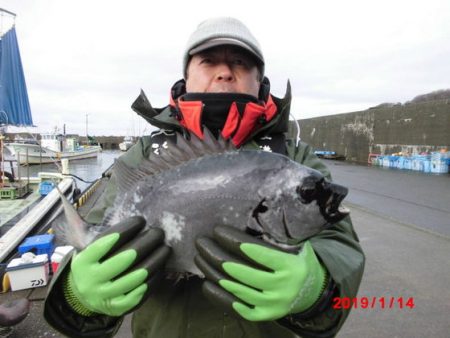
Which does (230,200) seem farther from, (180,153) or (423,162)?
(423,162)

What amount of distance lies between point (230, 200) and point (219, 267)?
13.1 inches

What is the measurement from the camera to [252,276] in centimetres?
155

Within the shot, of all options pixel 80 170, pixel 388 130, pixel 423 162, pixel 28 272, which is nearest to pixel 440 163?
pixel 423 162

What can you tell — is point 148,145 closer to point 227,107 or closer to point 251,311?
point 227,107

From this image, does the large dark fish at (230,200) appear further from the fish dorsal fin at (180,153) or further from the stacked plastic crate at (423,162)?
the stacked plastic crate at (423,162)

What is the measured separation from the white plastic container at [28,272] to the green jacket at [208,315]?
3.02 meters

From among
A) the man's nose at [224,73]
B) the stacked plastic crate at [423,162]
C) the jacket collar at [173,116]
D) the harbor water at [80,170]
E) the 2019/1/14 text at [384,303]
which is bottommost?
the harbor water at [80,170]

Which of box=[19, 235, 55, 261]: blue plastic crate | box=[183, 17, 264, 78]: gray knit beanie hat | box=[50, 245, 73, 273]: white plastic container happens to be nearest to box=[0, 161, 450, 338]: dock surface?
box=[50, 245, 73, 273]: white plastic container

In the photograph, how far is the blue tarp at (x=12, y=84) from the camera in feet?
60.3

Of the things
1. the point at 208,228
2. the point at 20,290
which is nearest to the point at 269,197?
the point at 208,228

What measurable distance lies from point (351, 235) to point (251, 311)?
2.78 feet

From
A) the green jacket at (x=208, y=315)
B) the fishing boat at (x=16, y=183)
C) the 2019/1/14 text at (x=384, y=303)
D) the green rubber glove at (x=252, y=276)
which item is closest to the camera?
the green rubber glove at (x=252, y=276)

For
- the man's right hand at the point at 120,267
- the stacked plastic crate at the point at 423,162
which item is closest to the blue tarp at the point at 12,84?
the man's right hand at the point at 120,267

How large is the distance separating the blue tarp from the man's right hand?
2072 centimetres
